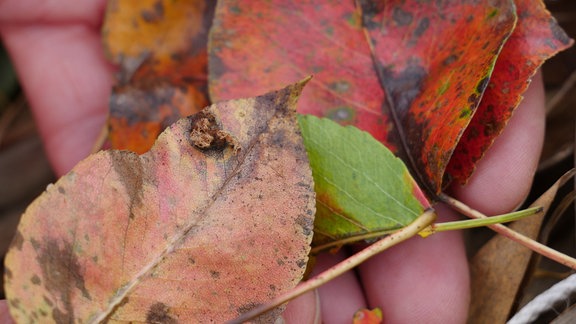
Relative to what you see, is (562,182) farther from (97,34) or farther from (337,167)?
(97,34)

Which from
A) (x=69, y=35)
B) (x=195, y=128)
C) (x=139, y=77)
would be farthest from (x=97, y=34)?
(x=195, y=128)

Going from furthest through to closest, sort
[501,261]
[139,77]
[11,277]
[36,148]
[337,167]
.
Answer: [36,148] → [139,77] → [501,261] → [337,167] → [11,277]

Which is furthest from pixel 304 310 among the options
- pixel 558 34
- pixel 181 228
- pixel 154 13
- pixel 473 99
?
pixel 154 13

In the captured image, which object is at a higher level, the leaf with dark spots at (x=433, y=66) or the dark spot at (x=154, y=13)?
the dark spot at (x=154, y=13)

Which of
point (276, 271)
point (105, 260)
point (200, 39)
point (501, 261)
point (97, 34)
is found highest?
point (97, 34)

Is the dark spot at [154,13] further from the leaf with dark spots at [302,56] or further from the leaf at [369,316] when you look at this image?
the leaf at [369,316]

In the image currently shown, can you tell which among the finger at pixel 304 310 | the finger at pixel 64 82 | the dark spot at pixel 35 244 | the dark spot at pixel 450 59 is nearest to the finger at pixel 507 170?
the dark spot at pixel 450 59

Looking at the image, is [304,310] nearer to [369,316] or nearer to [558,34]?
[369,316]
